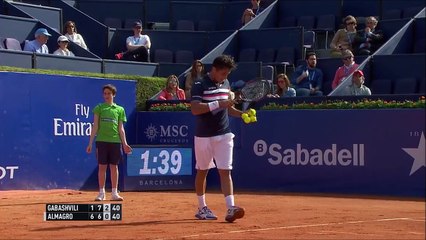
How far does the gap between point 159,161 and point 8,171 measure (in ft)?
9.20

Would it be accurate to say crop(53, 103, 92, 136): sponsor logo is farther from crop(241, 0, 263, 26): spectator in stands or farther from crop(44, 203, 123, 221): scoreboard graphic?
crop(241, 0, 263, 26): spectator in stands

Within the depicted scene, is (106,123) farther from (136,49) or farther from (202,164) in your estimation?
(136,49)

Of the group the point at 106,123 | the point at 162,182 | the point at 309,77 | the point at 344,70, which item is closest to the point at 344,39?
the point at 309,77

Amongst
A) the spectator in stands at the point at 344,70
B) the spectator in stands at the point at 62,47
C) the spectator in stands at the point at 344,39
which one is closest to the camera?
the spectator in stands at the point at 344,70

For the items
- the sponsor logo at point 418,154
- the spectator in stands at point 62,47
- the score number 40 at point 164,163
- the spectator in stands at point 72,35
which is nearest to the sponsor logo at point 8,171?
the score number 40 at point 164,163

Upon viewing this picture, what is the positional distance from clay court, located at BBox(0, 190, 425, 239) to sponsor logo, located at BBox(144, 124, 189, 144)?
3.24m

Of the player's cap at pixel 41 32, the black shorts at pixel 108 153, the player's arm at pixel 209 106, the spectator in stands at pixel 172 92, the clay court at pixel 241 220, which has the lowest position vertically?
the clay court at pixel 241 220

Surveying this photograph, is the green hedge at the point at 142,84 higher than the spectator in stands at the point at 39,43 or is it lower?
lower

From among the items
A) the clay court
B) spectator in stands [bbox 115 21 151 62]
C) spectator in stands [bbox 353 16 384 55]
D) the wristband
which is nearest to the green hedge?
spectator in stands [bbox 115 21 151 62]

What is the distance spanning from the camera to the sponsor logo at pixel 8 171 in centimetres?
1628

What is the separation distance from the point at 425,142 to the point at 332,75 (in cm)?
372

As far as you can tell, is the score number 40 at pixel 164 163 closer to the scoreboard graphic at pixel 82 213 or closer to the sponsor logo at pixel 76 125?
the sponsor logo at pixel 76 125

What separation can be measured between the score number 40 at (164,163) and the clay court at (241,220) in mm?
2027

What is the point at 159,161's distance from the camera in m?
17.6
